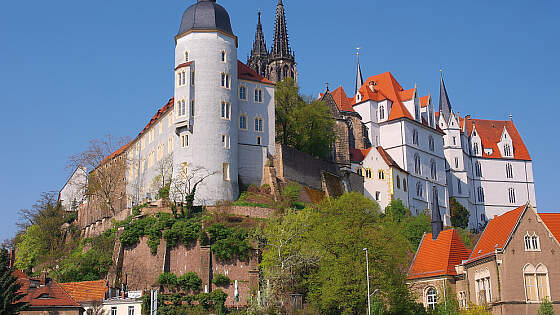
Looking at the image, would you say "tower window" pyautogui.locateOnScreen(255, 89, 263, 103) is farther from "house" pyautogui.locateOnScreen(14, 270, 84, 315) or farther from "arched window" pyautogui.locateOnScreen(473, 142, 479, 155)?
"arched window" pyautogui.locateOnScreen(473, 142, 479, 155)

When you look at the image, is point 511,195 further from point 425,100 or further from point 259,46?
point 259,46

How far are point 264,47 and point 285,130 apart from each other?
5253 cm

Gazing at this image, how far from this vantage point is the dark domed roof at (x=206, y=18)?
7794 cm

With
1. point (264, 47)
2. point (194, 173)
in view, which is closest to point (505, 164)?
point (264, 47)

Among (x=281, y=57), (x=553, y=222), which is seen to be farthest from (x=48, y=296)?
(x=281, y=57)

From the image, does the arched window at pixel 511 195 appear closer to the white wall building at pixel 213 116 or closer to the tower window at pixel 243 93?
the white wall building at pixel 213 116

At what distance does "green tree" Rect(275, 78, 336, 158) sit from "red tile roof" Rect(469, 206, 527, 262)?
110 feet

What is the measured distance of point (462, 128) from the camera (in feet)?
407

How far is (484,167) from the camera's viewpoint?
125312mm

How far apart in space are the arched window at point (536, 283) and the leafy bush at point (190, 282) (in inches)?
1034

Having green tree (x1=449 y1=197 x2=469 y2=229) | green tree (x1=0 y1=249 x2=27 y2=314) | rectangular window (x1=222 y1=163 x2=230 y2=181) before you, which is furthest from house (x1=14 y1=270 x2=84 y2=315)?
green tree (x1=449 y1=197 x2=469 y2=229)

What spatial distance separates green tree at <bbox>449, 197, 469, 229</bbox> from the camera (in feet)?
360

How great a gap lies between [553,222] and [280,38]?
83929mm

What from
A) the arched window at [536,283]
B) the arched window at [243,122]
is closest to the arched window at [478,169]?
the arched window at [243,122]
